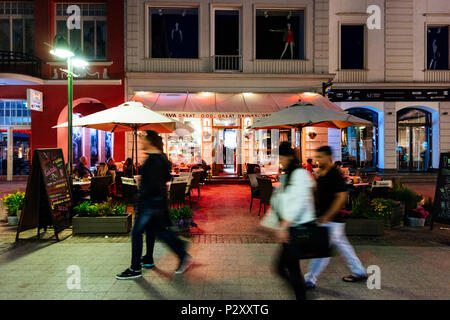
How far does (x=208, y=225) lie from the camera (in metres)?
6.98

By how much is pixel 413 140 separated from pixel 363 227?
42.0ft

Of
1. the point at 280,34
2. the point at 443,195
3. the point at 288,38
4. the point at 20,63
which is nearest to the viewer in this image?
the point at 443,195

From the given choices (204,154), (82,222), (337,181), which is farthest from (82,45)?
(337,181)

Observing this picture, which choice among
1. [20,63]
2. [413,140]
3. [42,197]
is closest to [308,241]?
[42,197]

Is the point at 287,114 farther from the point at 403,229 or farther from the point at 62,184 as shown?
the point at 62,184

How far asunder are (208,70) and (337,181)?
1144cm

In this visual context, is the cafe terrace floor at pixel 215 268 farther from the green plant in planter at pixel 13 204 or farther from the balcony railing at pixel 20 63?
the balcony railing at pixel 20 63

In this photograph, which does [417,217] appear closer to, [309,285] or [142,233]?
[309,285]

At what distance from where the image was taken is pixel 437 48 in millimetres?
15734

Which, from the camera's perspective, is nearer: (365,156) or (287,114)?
(287,114)

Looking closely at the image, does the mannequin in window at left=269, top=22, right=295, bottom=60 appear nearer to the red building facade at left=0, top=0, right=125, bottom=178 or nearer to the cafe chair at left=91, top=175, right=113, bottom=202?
the red building facade at left=0, top=0, right=125, bottom=178

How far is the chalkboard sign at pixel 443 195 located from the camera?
21.0 feet

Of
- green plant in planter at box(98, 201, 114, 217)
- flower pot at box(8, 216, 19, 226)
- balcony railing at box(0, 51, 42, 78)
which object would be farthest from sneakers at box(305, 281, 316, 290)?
balcony railing at box(0, 51, 42, 78)

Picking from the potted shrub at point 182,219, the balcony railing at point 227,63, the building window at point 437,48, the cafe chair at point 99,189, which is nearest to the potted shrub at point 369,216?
the potted shrub at point 182,219
